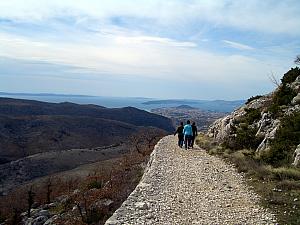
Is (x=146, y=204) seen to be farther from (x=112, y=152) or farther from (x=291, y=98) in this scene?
(x=112, y=152)

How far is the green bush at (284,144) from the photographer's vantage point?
58.3ft

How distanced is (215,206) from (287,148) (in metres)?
7.64

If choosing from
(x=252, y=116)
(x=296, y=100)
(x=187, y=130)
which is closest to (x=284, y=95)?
(x=296, y=100)

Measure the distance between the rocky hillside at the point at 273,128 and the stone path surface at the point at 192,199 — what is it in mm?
2281

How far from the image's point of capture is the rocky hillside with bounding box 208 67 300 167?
59.8 feet

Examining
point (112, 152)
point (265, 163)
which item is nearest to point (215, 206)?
point (265, 163)

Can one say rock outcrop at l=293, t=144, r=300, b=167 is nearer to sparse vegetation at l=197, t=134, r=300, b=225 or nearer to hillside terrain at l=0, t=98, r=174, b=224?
sparse vegetation at l=197, t=134, r=300, b=225

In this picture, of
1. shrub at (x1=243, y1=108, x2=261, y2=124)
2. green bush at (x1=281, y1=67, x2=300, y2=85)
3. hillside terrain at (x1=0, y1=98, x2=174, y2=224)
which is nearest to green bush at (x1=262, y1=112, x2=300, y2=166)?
shrub at (x1=243, y1=108, x2=261, y2=124)

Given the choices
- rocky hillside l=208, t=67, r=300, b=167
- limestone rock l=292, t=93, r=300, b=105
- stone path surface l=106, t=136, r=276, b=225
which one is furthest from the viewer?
limestone rock l=292, t=93, r=300, b=105

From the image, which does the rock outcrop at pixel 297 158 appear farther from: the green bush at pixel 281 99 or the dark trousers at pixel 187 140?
the dark trousers at pixel 187 140

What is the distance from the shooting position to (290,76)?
28.9 meters

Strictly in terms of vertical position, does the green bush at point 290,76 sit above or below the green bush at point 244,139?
above

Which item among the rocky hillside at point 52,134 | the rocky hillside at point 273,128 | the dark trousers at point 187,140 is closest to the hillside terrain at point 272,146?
the rocky hillside at point 273,128

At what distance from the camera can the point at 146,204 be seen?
39.6 feet
